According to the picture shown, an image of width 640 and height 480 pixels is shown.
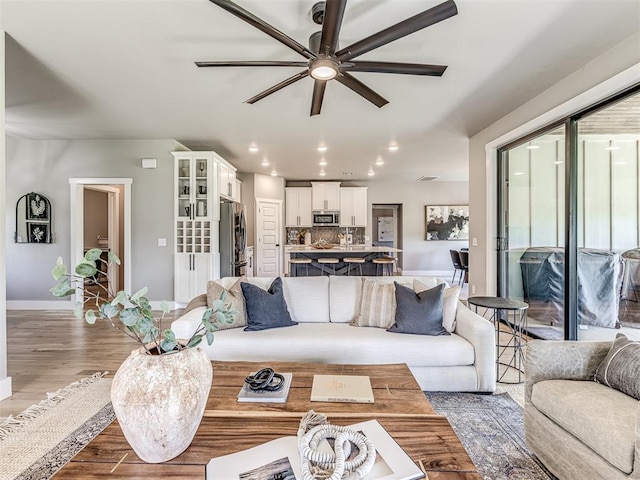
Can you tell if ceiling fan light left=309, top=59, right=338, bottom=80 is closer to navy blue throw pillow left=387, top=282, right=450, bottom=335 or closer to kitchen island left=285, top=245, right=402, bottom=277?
navy blue throw pillow left=387, top=282, right=450, bottom=335

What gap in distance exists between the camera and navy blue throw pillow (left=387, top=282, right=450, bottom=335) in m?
2.51

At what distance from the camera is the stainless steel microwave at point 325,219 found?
8.87m

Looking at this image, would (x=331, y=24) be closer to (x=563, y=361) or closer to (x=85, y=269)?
(x=85, y=269)

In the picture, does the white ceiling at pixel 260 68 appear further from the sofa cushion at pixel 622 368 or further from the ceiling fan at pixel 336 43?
the sofa cushion at pixel 622 368

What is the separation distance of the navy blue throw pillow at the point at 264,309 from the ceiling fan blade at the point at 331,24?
71.2 inches

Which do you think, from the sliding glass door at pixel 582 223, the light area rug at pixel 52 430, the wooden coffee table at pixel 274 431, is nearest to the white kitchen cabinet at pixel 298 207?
the sliding glass door at pixel 582 223

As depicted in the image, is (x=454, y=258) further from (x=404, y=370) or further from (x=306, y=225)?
(x=404, y=370)

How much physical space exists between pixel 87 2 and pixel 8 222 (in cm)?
479

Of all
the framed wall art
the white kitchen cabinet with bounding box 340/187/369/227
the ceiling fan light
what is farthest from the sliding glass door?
the framed wall art

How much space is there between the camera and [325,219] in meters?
8.87

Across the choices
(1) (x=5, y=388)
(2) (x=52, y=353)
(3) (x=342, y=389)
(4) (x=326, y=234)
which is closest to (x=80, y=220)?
(2) (x=52, y=353)

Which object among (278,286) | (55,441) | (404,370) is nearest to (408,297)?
(404,370)

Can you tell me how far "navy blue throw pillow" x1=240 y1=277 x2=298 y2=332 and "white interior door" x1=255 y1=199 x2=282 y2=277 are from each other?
536cm

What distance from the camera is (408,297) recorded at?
2635mm
